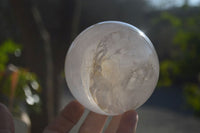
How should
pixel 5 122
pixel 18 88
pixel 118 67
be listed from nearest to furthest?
pixel 5 122 → pixel 118 67 → pixel 18 88

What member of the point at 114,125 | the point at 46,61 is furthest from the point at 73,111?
the point at 46,61

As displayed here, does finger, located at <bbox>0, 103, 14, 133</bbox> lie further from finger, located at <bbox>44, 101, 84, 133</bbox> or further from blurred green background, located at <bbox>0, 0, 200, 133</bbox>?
blurred green background, located at <bbox>0, 0, 200, 133</bbox>

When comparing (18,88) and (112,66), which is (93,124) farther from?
(18,88)

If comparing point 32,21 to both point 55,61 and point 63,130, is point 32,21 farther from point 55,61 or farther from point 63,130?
point 63,130

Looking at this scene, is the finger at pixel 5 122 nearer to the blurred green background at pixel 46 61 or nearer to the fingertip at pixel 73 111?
the fingertip at pixel 73 111

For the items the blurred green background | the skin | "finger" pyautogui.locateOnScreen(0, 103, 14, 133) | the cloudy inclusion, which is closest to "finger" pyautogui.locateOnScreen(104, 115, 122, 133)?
the skin

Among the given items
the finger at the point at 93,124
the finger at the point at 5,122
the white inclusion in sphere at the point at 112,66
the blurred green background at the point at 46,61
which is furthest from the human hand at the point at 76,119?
the blurred green background at the point at 46,61
